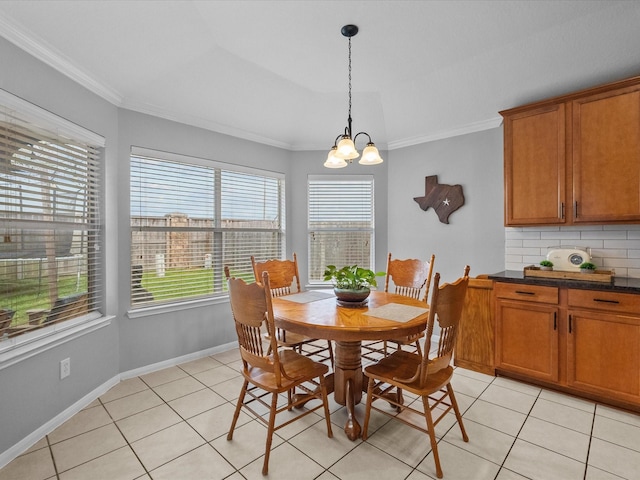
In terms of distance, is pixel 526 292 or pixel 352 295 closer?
pixel 352 295

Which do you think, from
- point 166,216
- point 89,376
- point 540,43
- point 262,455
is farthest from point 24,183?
point 540,43

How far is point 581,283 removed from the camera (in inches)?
102

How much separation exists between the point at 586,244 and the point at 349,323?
2.61 meters

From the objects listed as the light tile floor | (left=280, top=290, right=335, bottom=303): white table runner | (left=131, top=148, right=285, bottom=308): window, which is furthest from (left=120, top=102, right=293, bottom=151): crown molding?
the light tile floor

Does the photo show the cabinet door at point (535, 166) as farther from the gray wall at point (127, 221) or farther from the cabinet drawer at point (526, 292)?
the cabinet drawer at point (526, 292)

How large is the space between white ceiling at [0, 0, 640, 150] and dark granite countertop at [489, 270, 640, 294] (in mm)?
1698

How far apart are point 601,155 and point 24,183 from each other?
14.1ft

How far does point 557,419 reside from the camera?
7.64 ft

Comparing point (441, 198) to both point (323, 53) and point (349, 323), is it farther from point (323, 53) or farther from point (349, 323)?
point (349, 323)

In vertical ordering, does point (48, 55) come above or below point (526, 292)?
above

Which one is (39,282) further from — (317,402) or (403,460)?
(403,460)

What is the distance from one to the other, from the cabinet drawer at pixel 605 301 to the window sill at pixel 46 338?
385 cm

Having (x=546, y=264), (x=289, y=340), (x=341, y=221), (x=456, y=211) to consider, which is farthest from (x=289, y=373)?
(x=456, y=211)

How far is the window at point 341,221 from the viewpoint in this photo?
440 centimetres
